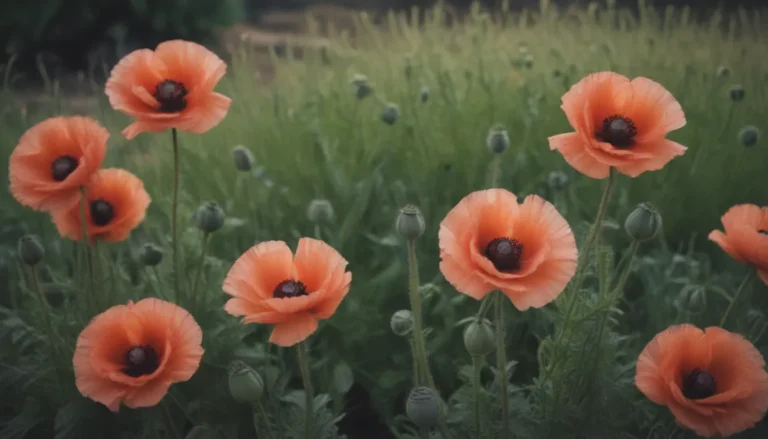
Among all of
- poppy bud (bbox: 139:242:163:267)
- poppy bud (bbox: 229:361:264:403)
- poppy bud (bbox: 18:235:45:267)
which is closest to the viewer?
poppy bud (bbox: 229:361:264:403)

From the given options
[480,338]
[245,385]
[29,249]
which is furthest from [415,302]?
[29,249]

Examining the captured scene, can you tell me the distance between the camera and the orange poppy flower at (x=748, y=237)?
0.97 m

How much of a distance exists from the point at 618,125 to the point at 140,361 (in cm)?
71

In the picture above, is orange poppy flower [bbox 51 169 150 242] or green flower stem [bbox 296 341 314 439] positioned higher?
orange poppy flower [bbox 51 169 150 242]

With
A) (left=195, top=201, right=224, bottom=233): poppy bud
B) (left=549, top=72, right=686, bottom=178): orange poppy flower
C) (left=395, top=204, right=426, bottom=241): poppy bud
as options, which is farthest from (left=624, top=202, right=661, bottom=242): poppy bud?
(left=195, top=201, right=224, bottom=233): poppy bud

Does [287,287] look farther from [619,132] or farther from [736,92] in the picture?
[736,92]

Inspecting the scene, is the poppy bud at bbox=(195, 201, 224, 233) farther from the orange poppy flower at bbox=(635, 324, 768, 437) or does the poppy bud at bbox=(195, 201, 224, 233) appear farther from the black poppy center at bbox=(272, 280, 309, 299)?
the orange poppy flower at bbox=(635, 324, 768, 437)

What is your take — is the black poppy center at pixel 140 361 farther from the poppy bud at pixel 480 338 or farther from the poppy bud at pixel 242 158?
the poppy bud at pixel 242 158

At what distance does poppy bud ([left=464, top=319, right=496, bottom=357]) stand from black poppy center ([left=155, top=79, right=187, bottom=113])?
0.57m

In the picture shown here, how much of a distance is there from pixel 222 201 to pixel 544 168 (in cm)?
89

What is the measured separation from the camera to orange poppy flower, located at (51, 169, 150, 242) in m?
1.22

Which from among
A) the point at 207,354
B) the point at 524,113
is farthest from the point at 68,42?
the point at 207,354

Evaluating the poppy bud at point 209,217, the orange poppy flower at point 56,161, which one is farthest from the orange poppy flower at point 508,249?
the orange poppy flower at point 56,161

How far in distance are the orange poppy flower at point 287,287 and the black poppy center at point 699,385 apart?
45 centimetres
